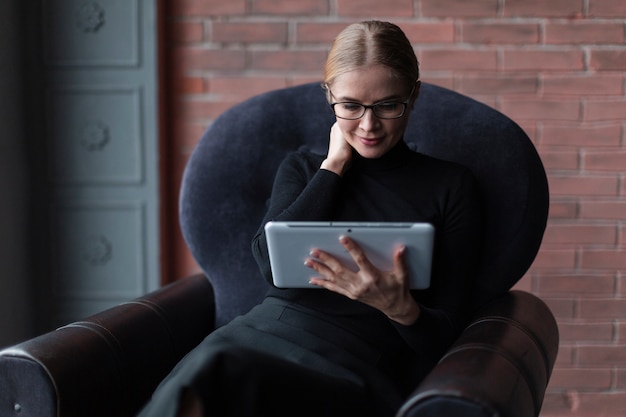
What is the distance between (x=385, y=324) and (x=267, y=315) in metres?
0.25

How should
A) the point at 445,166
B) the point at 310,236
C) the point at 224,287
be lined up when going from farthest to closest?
the point at 224,287, the point at 445,166, the point at 310,236

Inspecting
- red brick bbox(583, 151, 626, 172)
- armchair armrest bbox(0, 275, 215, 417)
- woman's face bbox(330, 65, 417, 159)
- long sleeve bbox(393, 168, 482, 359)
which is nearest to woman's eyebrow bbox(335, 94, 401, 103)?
woman's face bbox(330, 65, 417, 159)

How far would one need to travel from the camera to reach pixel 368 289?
47.7 inches

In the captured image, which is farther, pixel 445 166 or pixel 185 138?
pixel 185 138

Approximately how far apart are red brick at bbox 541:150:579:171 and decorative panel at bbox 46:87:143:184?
1319 millimetres

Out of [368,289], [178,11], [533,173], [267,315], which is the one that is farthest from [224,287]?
[178,11]

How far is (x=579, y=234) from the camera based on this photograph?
2.17 metres

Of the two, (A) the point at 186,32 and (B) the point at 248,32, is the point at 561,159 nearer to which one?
(B) the point at 248,32

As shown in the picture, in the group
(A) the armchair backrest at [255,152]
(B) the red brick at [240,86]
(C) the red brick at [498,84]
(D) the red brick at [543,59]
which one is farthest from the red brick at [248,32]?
(D) the red brick at [543,59]

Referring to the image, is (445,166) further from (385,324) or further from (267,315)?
(267,315)

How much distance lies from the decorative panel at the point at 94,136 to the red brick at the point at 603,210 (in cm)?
145

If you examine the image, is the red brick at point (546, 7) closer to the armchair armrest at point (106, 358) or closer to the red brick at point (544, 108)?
the red brick at point (544, 108)

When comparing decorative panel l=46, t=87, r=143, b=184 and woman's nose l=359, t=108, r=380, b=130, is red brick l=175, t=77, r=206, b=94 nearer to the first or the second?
decorative panel l=46, t=87, r=143, b=184

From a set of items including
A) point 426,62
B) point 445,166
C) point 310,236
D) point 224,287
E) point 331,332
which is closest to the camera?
point 310,236
